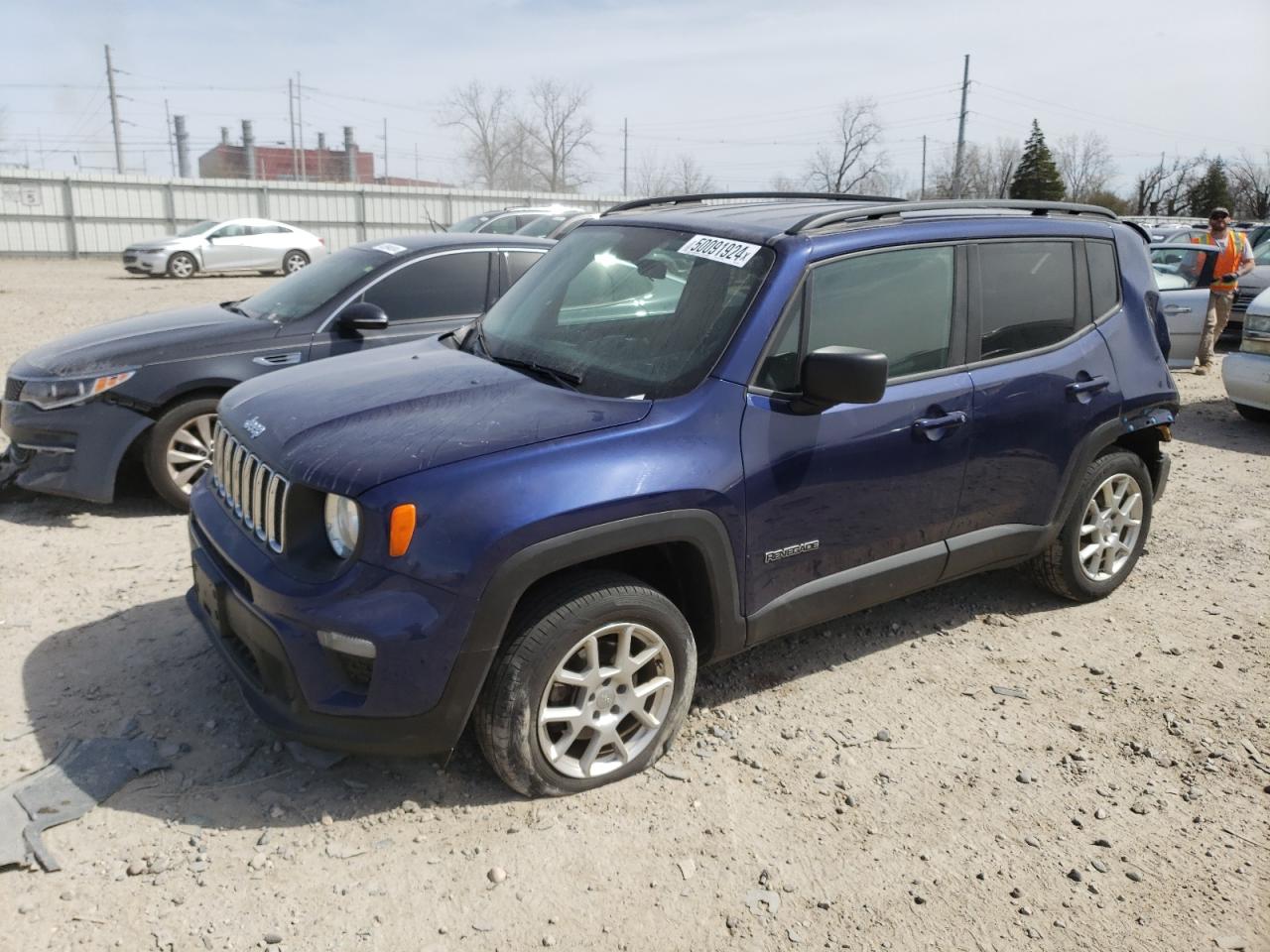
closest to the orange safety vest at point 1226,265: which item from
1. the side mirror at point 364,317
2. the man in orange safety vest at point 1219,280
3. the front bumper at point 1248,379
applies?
the man in orange safety vest at point 1219,280

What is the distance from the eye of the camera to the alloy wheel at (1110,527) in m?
4.76

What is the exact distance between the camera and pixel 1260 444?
832cm

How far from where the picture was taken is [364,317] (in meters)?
5.79

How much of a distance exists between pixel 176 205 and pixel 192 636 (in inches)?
1270

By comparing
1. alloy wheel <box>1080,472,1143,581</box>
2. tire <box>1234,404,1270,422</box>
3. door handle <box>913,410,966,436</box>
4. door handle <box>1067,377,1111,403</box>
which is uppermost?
door handle <box>1067,377,1111,403</box>

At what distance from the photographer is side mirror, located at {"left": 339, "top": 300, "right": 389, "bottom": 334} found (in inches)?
228

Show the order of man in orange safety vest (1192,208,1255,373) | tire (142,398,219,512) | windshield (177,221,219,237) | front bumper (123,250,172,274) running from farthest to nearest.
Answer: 1. windshield (177,221,219,237)
2. front bumper (123,250,172,274)
3. man in orange safety vest (1192,208,1255,373)
4. tire (142,398,219,512)

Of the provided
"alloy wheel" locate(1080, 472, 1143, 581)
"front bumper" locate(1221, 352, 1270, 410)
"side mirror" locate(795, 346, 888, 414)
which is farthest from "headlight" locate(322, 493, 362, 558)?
"front bumper" locate(1221, 352, 1270, 410)

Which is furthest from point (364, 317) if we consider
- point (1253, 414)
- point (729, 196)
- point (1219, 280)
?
point (1219, 280)

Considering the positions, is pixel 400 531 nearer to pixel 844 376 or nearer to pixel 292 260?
pixel 844 376

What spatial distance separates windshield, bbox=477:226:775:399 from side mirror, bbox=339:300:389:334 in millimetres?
1607

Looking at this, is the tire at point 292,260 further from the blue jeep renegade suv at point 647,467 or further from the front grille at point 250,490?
the front grille at point 250,490

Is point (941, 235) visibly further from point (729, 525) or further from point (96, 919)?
point (96, 919)

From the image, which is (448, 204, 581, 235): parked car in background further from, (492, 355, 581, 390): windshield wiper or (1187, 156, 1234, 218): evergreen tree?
(1187, 156, 1234, 218): evergreen tree
